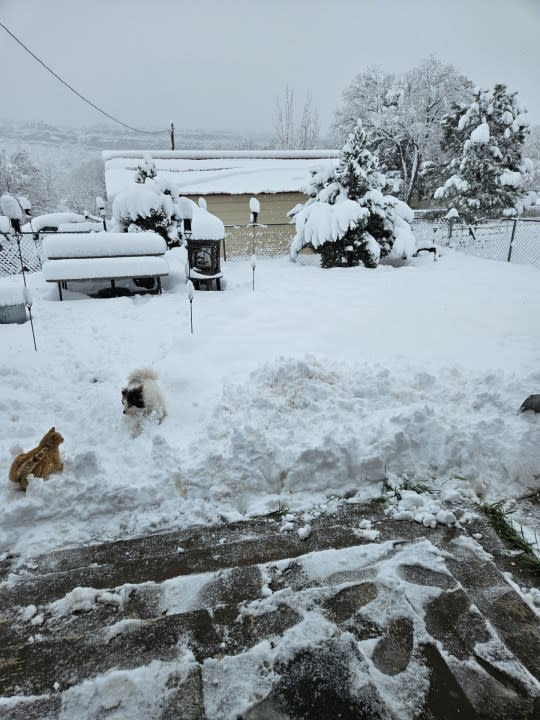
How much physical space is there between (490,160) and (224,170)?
1164 cm

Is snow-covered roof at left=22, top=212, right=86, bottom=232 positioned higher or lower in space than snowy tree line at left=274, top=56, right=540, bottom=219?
lower

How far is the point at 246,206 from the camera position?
52.6 feet

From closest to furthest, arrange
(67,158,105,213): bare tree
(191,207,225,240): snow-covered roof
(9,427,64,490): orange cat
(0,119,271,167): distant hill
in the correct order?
(9,427,64,490): orange cat
(191,207,225,240): snow-covered roof
(67,158,105,213): bare tree
(0,119,271,167): distant hill

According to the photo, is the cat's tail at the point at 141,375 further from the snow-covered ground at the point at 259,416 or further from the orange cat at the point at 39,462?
the orange cat at the point at 39,462

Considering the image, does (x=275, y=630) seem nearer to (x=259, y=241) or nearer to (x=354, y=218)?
(x=354, y=218)

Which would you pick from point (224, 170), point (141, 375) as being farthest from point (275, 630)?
point (224, 170)

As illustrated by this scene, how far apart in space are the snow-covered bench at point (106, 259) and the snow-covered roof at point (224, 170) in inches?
233

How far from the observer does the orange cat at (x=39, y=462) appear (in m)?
2.72

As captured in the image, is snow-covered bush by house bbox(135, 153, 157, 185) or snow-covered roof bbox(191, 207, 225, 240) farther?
snow-covered bush by house bbox(135, 153, 157, 185)

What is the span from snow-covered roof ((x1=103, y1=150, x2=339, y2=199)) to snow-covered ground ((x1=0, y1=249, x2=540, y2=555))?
32.1ft

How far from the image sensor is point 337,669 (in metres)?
1.63

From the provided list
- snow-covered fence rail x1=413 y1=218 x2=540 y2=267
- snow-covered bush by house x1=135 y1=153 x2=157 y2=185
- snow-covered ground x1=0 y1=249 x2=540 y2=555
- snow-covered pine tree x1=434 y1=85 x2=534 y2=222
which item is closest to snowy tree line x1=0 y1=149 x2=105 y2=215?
snow-covered bush by house x1=135 y1=153 x2=157 y2=185

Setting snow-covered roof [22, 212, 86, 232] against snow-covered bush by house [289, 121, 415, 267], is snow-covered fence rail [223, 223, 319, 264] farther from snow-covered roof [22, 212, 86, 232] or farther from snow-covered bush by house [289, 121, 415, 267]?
snow-covered roof [22, 212, 86, 232]

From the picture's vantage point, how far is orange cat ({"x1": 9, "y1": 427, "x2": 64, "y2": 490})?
2.72 m
